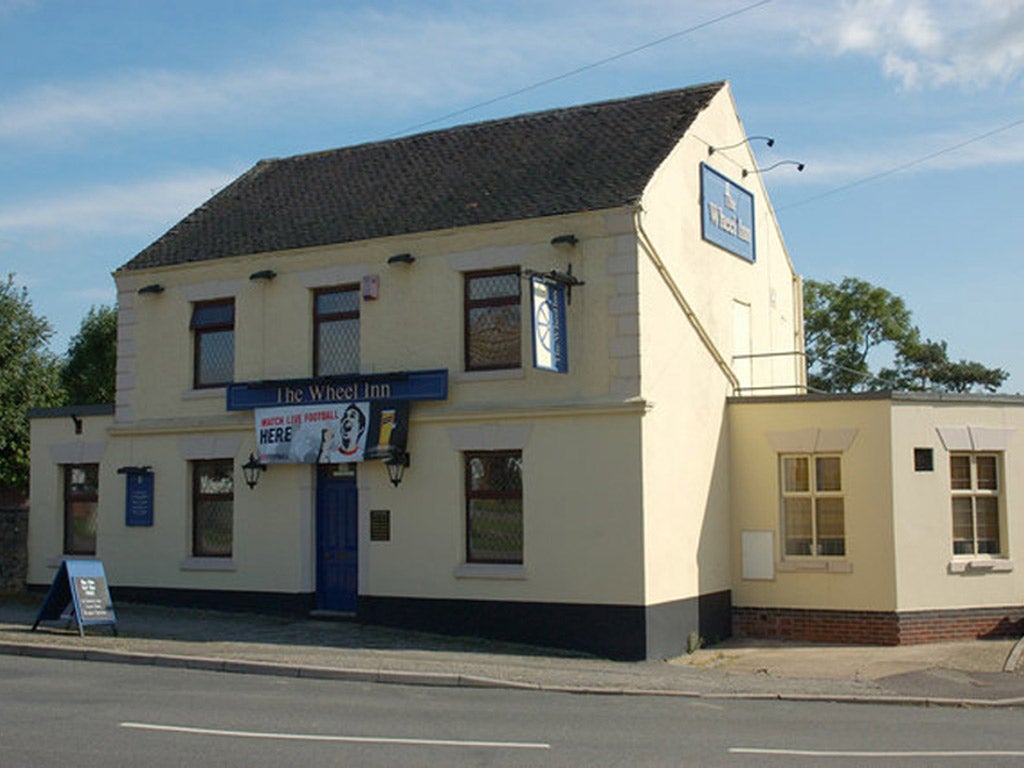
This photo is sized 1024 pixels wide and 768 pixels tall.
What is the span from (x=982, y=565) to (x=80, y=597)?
13.4m

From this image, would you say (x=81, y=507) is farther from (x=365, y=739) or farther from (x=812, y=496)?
(x=365, y=739)

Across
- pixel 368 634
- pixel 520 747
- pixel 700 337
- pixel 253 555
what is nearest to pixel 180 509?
pixel 253 555

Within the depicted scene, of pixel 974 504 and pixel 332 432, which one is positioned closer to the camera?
pixel 332 432

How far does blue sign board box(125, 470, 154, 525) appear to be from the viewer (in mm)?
20219

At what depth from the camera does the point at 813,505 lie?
736 inches

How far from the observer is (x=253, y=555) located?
1917cm

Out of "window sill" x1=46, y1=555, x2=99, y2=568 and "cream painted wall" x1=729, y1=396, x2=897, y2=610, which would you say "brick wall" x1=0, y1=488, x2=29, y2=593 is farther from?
"cream painted wall" x1=729, y1=396, x2=897, y2=610

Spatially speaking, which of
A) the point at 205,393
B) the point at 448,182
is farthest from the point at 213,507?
the point at 448,182

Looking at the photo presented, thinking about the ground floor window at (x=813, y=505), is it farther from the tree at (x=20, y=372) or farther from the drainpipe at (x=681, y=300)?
the tree at (x=20, y=372)

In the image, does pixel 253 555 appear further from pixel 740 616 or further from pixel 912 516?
pixel 912 516

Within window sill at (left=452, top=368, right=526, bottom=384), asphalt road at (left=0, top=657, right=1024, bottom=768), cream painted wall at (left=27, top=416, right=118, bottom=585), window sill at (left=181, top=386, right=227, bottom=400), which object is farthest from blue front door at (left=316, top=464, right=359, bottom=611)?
cream painted wall at (left=27, top=416, right=118, bottom=585)

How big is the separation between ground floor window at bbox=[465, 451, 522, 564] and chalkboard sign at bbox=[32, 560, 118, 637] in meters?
5.27

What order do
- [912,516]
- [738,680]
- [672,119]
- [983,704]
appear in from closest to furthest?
1. [983,704]
2. [738,680]
3. [912,516]
4. [672,119]

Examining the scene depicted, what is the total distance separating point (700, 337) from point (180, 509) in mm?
9114
